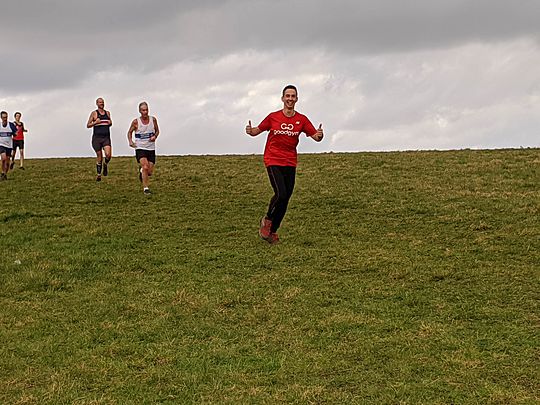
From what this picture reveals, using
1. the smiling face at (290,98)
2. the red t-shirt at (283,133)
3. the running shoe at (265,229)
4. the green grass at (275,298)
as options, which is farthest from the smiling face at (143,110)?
the smiling face at (290,98)

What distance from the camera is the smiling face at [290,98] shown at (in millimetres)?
11625

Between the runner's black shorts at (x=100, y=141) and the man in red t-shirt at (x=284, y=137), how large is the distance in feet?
30.2

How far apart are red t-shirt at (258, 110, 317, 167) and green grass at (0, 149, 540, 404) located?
5.51ft

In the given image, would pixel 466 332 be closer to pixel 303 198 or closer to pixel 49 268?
pixel 49 268

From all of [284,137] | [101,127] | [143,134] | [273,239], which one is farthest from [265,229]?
[101,127]

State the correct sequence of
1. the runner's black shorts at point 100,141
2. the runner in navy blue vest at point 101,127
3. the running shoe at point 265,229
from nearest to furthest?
1. the running shoe at point 265,229
2. the runner in navy blue vest at point 101,127
3. the runner's black shorts at point 100,141

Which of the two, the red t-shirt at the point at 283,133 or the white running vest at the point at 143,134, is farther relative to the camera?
the white running vest at the point at 143,134

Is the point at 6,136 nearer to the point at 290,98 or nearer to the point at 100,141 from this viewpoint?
the point at 100,141

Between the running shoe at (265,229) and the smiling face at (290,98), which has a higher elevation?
the smiling face at (290,98)

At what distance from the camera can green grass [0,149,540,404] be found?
6484 mm

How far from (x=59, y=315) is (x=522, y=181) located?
1452 centimetres

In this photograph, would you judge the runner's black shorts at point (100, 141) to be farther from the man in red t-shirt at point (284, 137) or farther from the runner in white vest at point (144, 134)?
the man in red t-shirt at point (284, 137)

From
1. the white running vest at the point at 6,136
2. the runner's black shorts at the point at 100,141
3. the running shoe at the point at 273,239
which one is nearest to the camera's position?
the running shoe at the point at 273,239

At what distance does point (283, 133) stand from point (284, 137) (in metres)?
0.08
